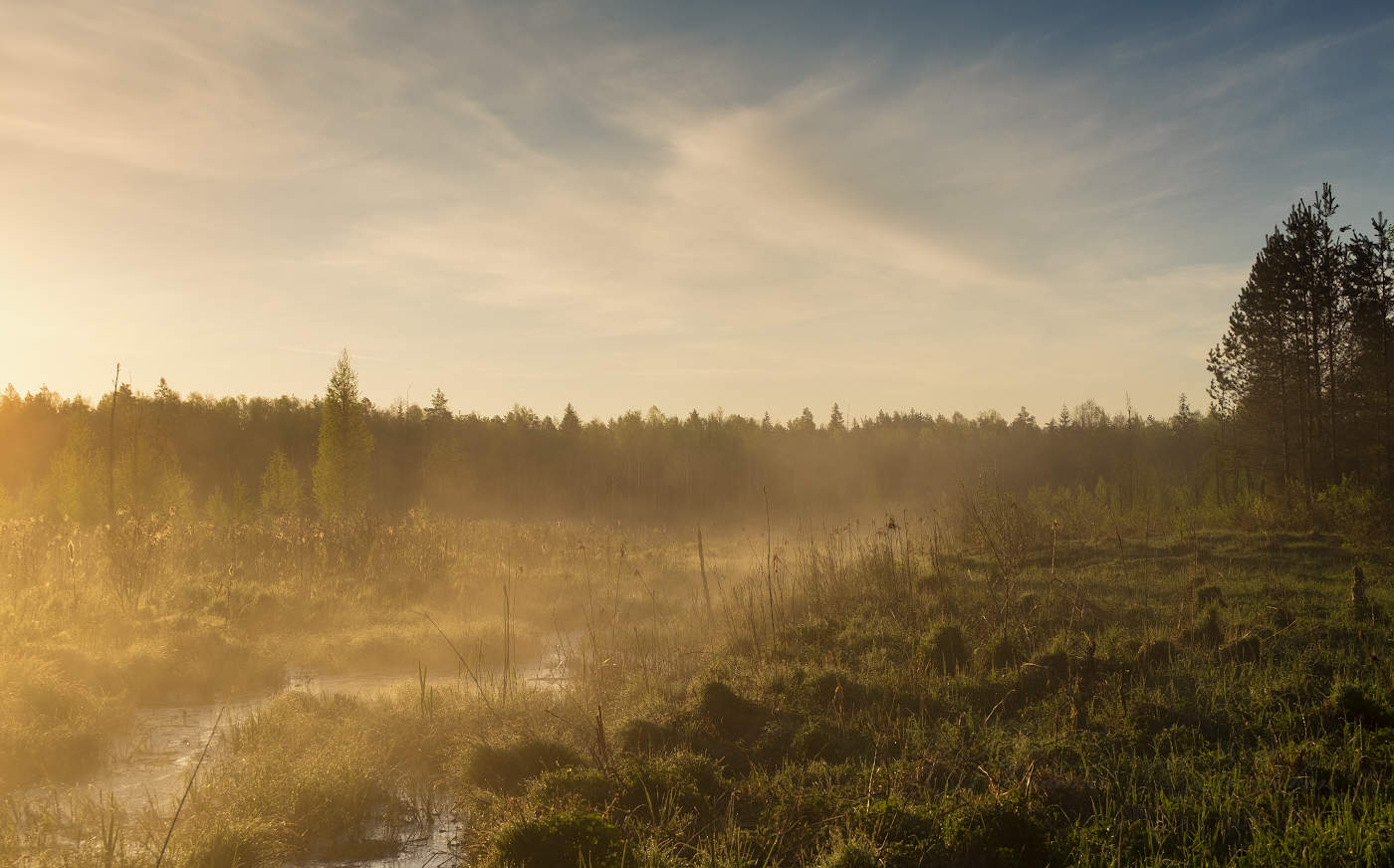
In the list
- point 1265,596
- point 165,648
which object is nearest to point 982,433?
point 1265,596

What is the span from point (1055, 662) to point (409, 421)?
6344cm

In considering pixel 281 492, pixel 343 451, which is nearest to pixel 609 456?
pixel 281 492

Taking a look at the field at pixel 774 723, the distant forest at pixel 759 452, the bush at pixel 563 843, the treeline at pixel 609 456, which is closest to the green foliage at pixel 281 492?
the distant forest at pixel 759 452

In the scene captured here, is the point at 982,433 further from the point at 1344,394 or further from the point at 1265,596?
the point at 1265,596

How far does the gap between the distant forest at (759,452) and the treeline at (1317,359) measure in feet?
0.19

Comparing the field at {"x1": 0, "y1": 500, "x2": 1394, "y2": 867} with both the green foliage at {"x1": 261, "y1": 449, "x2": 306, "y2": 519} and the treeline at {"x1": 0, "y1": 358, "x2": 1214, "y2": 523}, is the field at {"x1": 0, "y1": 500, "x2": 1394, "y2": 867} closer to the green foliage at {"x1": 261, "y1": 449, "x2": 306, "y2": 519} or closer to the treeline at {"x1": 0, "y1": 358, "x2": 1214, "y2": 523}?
the green foliage at {"x1": 261, "y1": 449, "x2": 306, "y2": 519}

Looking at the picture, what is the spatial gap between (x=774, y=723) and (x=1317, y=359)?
24.9 metres

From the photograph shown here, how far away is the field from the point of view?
5.23 metres

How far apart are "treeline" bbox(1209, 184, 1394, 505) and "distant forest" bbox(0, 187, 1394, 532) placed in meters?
0.06

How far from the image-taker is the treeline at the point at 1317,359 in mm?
22641

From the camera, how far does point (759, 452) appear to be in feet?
229

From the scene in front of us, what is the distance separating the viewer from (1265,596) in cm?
1059

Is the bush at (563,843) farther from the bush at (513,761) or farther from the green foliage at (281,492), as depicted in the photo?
the green foliage at (281,492)

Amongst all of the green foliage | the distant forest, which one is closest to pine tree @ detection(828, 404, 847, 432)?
the distant forest
